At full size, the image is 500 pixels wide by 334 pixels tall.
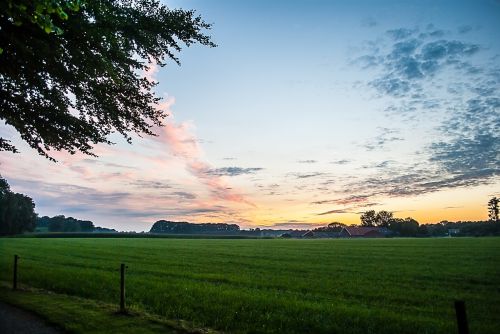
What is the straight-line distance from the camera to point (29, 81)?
40.2 ft

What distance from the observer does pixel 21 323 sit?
998 cm

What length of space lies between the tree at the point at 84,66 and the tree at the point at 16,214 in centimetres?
11651

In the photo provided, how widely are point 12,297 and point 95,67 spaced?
28.9 feet

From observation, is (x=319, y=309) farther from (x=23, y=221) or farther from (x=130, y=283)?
→ (x=23, y=221)

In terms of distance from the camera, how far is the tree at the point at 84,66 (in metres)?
10.0

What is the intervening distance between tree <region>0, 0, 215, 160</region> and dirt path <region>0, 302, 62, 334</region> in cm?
648

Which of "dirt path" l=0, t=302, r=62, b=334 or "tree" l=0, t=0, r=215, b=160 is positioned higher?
"tree" l=0, t=0, r=215, b=160

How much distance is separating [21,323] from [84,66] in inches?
285

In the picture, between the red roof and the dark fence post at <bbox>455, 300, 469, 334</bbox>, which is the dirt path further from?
the red roof

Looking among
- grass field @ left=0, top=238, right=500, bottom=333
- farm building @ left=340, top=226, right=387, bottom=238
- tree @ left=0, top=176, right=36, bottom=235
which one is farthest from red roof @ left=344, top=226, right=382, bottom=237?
grass field @ left=0, top=238, right=500, bottom=333

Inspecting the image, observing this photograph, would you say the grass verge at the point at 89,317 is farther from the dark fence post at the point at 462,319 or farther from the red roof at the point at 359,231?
the red roof at the point at 359,231

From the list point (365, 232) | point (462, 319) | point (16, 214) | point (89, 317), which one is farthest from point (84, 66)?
point (365, 232)

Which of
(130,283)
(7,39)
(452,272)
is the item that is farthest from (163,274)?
(452,272)

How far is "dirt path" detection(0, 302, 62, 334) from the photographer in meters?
9.31
